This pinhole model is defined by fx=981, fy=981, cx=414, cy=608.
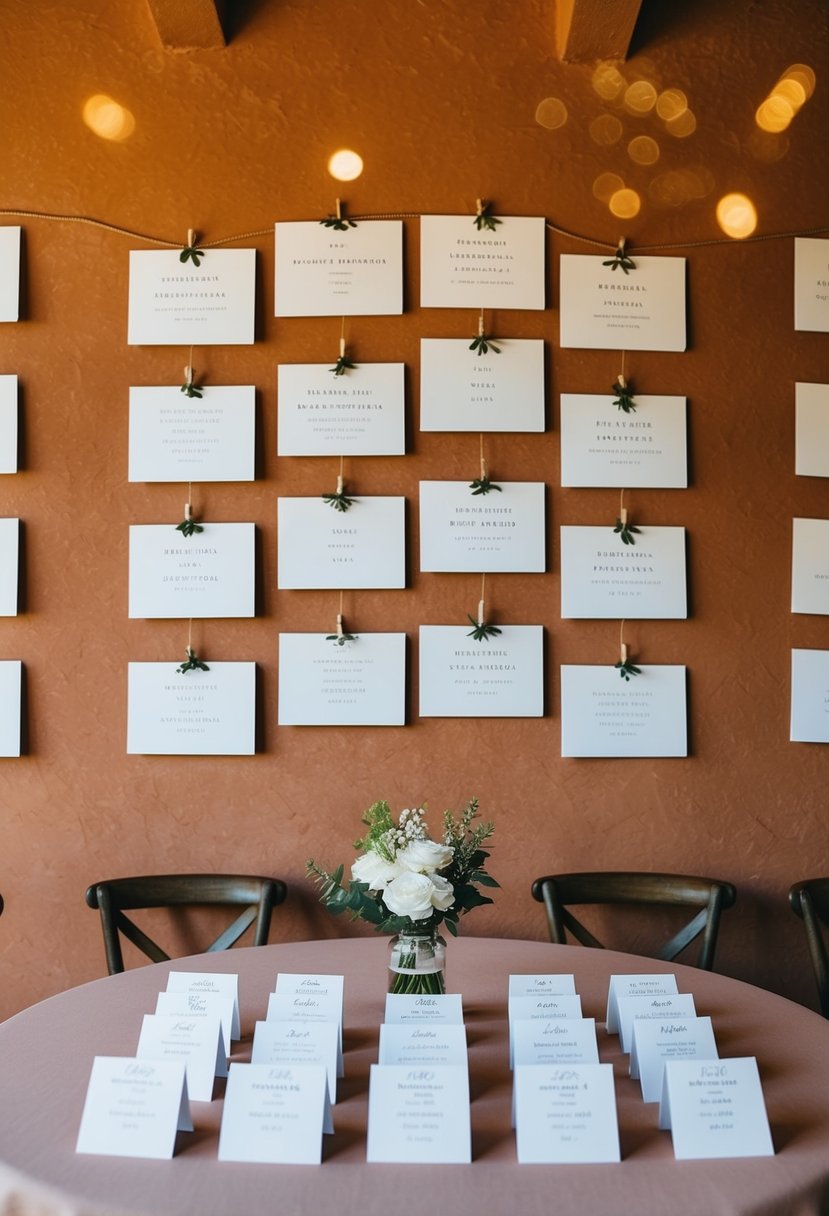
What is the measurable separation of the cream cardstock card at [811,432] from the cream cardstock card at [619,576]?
437mm

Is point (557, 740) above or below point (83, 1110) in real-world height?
above

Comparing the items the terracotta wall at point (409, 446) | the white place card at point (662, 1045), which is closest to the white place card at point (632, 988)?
the white place card at point (662, 1045)

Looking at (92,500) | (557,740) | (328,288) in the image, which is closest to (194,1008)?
(557,740)

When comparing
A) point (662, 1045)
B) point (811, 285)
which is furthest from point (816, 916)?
point (811, 285)

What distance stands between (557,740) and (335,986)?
1190mm

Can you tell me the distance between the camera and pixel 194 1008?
1504 millimetres

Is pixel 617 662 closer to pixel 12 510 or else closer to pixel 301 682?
pixel 301 682

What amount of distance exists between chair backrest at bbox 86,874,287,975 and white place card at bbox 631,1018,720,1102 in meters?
1.20

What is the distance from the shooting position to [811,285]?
2701 mm

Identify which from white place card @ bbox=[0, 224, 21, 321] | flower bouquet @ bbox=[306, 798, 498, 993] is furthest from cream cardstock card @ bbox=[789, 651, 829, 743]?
white place card @ bbox=[0, 224, 21, 321]

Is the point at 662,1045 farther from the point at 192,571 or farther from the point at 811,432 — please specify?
the point at 811,432

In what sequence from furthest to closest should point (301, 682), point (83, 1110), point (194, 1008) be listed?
point (301, 682) → point (194, 1008) → point (83, 1110)

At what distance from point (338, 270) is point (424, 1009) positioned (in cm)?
192

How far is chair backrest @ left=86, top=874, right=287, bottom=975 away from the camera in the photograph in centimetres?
238
